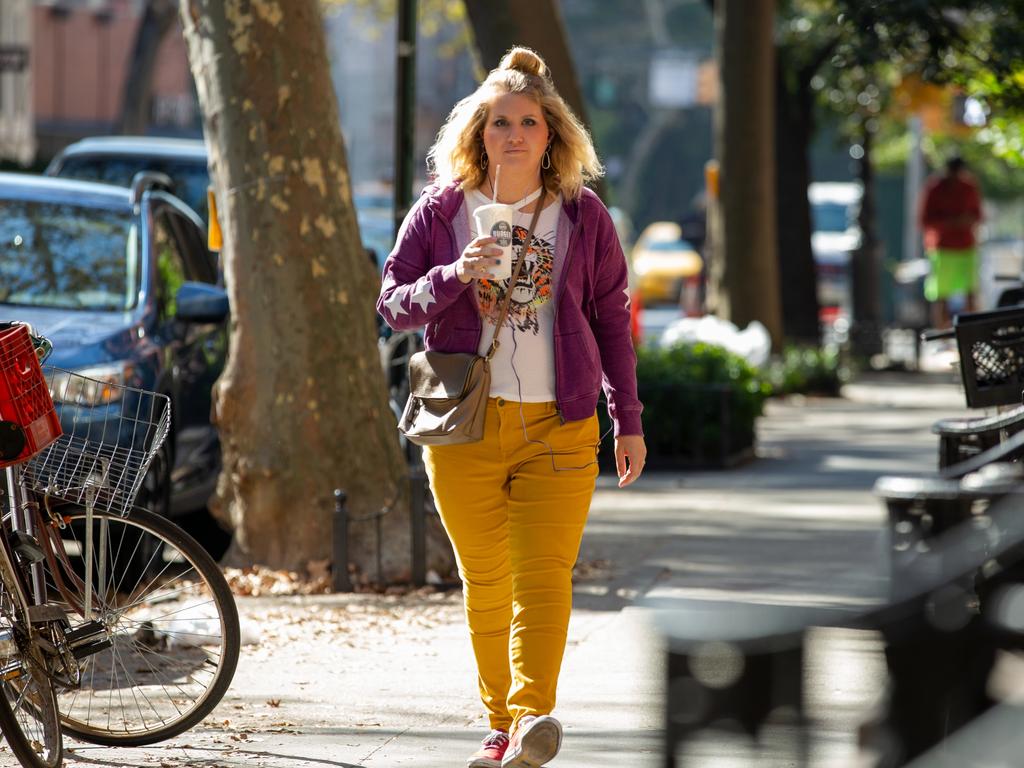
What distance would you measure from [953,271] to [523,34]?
23.3 ft

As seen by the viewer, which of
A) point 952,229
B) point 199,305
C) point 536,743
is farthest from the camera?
point 952,229

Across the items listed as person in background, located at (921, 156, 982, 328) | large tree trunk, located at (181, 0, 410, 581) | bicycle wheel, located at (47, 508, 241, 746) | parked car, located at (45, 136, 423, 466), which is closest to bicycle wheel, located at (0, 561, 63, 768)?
bicycle wheel, located at (47, 508, 241, 746)

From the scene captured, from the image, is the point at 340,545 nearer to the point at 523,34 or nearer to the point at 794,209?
the point at 523,34

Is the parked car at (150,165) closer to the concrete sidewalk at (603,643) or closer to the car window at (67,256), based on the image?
the concrete sidewalk at (603,643)

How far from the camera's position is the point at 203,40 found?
304 inches

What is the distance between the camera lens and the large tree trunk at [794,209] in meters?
20.8

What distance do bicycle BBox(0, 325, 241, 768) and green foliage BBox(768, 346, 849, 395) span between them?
12.7 metres

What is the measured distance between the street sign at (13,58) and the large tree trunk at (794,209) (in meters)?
15.4

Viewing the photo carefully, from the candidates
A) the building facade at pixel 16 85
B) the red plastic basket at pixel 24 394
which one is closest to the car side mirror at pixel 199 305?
the red plastic basket at pixel 24 394

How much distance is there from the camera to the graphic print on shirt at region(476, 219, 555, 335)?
4.59 meters

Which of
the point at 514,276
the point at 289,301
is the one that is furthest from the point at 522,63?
the point at 289,301

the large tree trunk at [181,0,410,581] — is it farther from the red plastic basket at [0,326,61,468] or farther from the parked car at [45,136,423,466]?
the parked car at [45,136,423,466]

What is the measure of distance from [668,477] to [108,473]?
23.2 ft

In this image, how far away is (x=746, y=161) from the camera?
17.0 meters
